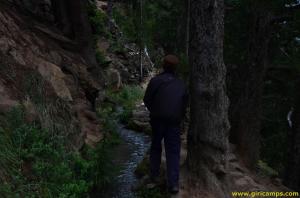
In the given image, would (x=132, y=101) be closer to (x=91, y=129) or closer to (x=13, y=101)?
(x=91, y=129)

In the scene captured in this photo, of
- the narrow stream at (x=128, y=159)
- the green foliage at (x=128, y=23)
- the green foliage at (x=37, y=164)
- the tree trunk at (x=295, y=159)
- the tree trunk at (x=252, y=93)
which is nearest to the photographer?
the green foliage at (x=37, y=164)

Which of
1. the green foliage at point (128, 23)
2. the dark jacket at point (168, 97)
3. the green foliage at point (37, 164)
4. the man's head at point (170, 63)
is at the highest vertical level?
the green foliage at point (128, 23)

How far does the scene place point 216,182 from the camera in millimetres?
7246

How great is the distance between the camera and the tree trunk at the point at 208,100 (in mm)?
6895

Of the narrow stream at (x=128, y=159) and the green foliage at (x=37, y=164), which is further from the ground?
the green foliage at (x=37, y=164)

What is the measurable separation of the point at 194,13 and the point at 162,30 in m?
34.0

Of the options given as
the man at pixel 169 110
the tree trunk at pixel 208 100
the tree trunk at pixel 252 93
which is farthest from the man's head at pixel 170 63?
the tree trunk at pixel 252 93

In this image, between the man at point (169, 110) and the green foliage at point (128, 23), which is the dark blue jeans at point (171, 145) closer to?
the man at point (169, 110)

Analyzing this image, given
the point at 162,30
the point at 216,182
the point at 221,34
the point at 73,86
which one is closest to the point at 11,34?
the point at 73,86

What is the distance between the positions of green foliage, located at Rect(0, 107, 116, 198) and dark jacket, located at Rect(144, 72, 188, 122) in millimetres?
1459

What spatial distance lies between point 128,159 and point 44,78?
2975mm

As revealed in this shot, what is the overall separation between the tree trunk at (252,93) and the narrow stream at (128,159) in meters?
2.45

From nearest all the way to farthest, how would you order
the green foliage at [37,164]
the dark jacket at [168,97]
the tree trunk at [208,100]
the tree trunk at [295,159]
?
the green foliage at [37,164] → the dark jacket at [168,97] → the tree trunk at [208,100] → the tree trunk at [295,159]

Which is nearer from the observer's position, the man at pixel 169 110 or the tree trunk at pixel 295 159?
the man at pixel 169 110
